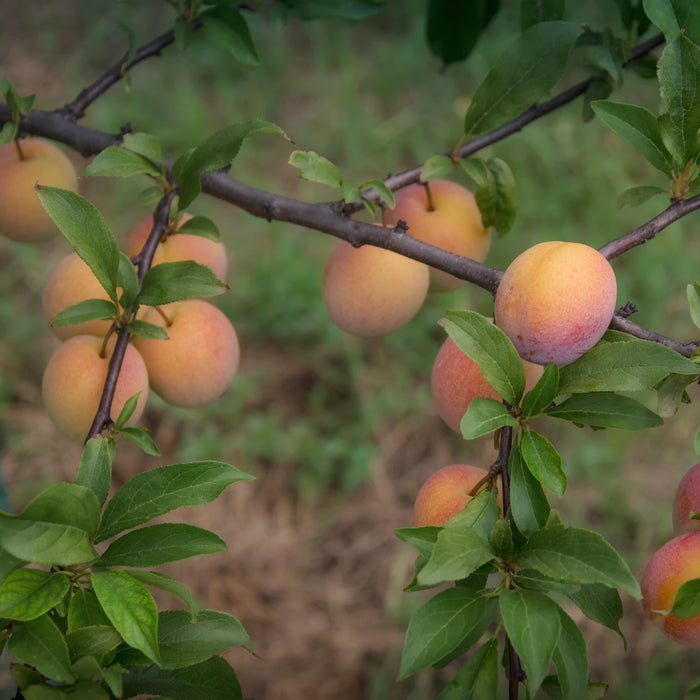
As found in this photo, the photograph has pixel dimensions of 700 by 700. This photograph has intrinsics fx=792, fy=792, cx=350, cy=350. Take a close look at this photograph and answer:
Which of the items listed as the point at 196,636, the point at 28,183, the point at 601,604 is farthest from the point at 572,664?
the point at 28,183

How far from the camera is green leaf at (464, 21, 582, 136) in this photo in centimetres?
75

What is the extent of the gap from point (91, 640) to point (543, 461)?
332 mm

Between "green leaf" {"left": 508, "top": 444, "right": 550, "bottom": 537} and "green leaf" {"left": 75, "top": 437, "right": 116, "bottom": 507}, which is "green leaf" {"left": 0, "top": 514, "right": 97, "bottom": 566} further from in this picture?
"green leaf" {"left": 508, "top": 444, "right": 550, "bottom": 537}

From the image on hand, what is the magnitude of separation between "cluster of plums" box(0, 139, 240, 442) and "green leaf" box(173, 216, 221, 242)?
0.02 metres

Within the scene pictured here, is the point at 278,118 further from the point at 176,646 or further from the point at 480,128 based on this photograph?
the point at 176,646

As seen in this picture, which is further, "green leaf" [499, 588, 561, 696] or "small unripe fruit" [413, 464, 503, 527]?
"small unripe fruit" [413, 464, 503, 527]

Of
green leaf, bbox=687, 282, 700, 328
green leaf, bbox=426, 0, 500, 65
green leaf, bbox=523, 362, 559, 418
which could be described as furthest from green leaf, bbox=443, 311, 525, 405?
green leaf, bbox=426, 0, 500, 65

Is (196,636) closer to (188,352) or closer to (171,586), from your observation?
(171,586)

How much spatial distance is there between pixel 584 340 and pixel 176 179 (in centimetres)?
41

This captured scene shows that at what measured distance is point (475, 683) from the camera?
59 centimetres

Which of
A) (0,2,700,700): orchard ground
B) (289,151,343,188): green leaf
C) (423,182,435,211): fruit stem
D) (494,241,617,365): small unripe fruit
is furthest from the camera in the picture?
(0,2,700,700): orchard ground

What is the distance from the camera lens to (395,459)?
188cm

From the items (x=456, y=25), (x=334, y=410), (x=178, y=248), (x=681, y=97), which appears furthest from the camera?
(x=334, y=410)

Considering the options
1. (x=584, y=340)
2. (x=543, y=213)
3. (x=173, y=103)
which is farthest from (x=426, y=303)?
(x=584, y=340)
